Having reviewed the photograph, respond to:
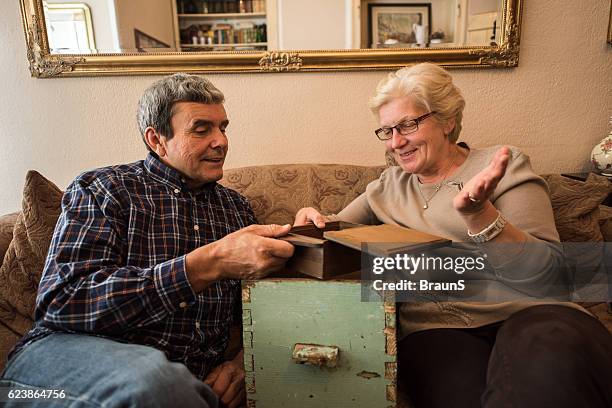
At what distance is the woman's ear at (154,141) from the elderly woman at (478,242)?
45 centimetres

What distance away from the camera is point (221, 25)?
1.63 m

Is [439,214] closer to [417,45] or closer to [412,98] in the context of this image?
[412,98]

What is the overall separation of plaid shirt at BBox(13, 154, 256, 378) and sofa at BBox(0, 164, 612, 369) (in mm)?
180

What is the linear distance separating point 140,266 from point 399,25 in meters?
Result: 1.35

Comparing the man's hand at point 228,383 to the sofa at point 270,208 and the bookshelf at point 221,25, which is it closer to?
the sofa at point 270,208

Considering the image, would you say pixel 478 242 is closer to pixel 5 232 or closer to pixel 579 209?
pixel 579 209

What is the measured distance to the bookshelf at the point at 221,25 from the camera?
1.62 metres

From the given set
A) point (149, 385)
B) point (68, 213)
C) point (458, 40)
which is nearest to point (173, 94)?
point (68, 213)

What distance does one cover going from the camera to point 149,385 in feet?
2.21

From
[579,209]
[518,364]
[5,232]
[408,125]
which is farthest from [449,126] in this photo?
[5,232]

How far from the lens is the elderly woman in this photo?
716 millimetres

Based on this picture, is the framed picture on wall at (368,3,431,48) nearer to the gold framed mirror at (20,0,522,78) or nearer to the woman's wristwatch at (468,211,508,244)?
the gold framed mirror at (20,0,522,78)

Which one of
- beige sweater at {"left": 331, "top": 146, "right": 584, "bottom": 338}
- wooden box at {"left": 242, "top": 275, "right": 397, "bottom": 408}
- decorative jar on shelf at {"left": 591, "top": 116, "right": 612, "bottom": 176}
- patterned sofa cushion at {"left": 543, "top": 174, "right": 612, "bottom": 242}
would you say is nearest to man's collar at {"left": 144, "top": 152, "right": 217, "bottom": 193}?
wooden box at {"left": 242, "top": 275, "right": 397, "bottom": 408}

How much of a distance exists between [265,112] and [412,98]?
2.49 feet
